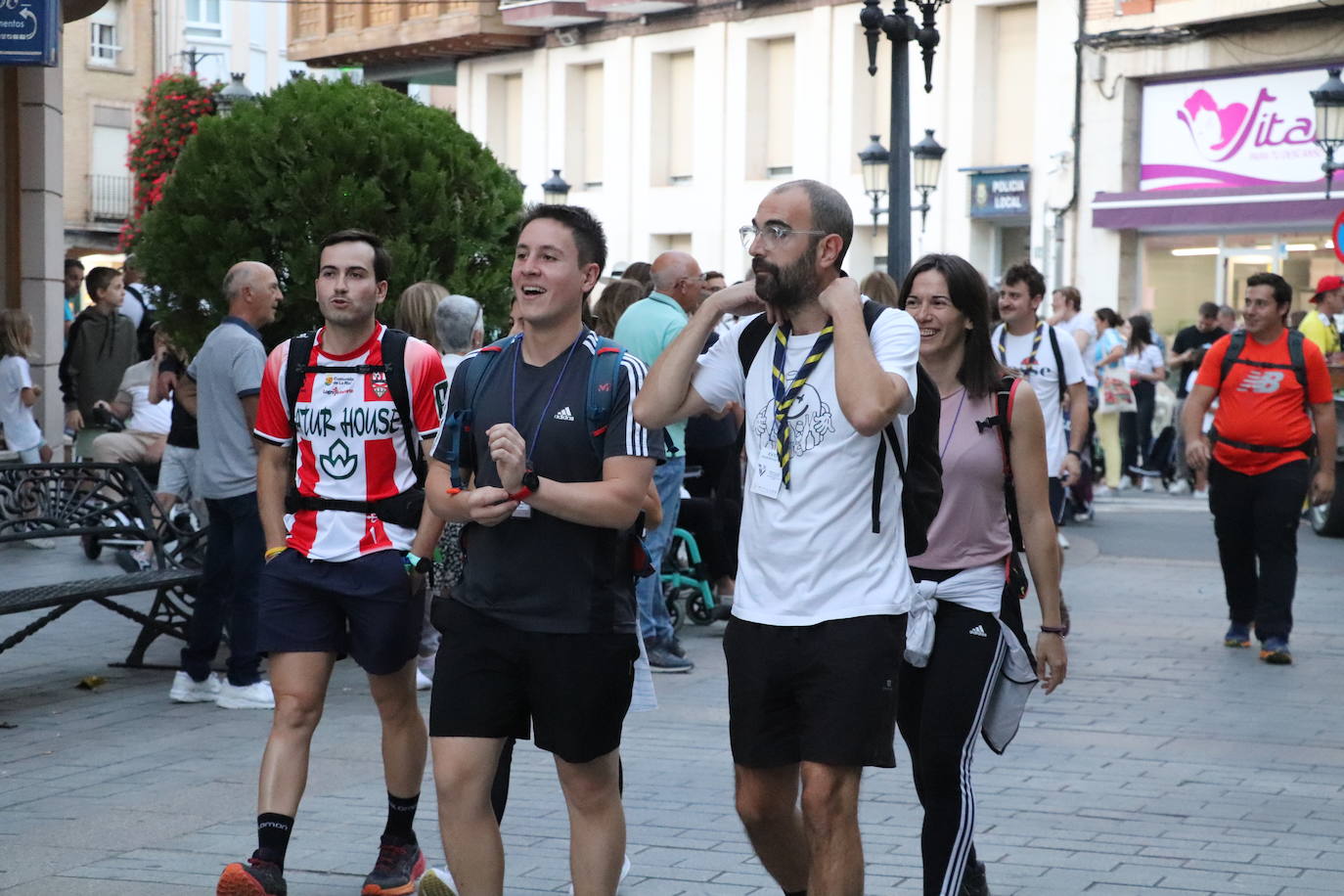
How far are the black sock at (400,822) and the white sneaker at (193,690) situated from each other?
123 inches

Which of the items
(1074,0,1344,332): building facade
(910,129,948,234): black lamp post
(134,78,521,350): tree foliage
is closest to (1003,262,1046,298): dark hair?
(134,78,521,350): tree foliage

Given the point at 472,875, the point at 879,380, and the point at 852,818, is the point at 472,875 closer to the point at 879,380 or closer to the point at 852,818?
the point at 852,818

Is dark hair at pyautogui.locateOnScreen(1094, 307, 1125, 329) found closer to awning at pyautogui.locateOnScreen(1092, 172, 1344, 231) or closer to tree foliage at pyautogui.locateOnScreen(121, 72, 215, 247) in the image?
awning at pyautogui.locateOnScreen(1092, 172, 1344, 231)

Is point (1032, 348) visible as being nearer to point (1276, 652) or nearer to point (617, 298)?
point (1276, 652)

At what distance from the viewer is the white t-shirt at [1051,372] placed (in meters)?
10.2

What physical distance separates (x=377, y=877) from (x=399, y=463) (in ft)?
3.89

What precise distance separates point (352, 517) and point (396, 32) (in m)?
34.1

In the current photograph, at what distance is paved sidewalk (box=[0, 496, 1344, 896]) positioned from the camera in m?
5.88

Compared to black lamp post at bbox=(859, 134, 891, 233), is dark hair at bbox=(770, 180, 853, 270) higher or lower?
lower

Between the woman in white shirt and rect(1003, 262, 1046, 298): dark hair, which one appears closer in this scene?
rect(1003, 262, 1046, 298): dark hair

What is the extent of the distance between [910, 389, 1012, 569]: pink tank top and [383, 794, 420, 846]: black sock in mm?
1602

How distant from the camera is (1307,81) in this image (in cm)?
2667

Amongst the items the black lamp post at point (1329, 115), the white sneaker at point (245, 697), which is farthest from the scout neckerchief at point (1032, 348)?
the black lamp post at point (1329, 115)

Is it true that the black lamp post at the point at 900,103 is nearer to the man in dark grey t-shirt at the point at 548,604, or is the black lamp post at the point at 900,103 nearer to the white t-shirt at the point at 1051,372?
the white t-shirt at the point at 1051,372
